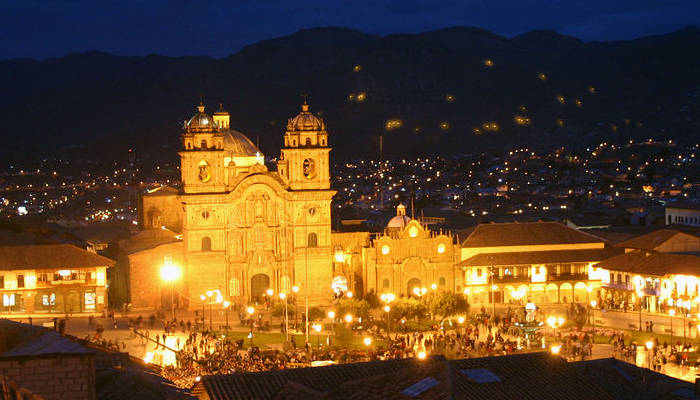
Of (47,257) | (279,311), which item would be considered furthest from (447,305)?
(47,257)

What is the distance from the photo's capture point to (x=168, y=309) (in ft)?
210

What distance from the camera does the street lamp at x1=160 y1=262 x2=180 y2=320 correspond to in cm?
6052

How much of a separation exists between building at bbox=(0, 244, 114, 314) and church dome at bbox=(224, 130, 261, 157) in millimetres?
12505

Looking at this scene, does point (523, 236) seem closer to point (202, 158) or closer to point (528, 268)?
point (528, 268)

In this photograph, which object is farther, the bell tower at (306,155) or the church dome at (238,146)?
the church dome at (238,146)

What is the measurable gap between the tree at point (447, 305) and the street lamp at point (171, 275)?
1418 centimetres

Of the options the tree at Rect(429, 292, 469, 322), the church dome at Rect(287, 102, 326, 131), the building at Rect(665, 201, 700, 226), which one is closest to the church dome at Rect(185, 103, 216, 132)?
the church dome at Rect(287, 102, 326, 131)

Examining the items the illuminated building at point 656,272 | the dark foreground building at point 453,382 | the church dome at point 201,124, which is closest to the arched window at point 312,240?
the church dome at point 201,124

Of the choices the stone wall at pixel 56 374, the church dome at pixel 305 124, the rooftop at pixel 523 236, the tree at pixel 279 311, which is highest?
the church dome at pixel 305 124

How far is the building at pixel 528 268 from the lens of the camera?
217 feet

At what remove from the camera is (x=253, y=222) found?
6606cm

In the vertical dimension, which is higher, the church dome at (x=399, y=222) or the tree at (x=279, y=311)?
the church dome at (x=399, y=222)

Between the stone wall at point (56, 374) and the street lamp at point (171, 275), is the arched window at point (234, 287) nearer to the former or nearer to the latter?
the street lamp at point (171, 275)

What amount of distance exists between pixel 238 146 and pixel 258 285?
35.4 ft
